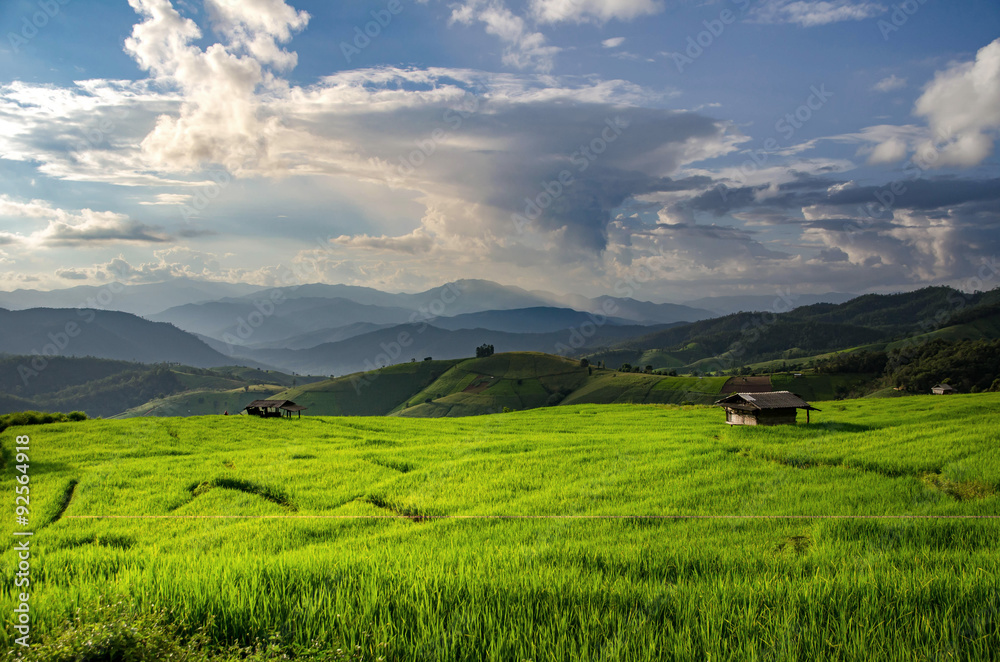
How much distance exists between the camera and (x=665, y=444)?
26.1 m

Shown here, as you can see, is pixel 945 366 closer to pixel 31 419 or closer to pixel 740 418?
pixel 740 418

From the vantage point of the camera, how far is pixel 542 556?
25.8ft

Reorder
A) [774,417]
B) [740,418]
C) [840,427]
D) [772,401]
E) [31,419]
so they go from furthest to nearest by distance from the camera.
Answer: [31,419]
[740,418]
[774,417]
[772,401]
[840,427]

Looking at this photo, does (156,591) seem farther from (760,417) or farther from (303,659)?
(760,417)

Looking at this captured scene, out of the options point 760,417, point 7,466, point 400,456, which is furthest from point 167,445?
point 760,417

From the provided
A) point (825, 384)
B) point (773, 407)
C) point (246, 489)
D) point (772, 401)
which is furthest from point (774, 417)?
point (825, 384)

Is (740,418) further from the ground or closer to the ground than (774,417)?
closer to the ground

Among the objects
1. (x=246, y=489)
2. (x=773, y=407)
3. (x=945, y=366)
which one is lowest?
(x=246, y=489)

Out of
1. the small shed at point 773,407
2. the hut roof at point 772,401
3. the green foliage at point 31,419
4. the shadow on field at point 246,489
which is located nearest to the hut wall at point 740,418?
the small shed at point 773,407

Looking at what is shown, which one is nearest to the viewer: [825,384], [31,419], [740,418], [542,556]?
[542,556]

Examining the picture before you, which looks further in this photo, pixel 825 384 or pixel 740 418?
pixel 825 384

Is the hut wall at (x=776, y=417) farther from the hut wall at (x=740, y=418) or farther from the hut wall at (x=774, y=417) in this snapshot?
the hut wall at (x=740, y=418)

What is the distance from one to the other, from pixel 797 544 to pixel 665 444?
55.7 ft

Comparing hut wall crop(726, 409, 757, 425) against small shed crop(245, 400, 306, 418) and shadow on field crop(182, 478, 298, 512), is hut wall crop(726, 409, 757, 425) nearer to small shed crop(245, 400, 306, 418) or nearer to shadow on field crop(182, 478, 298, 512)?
shadow on field crop(182, 478, 298, 512)
